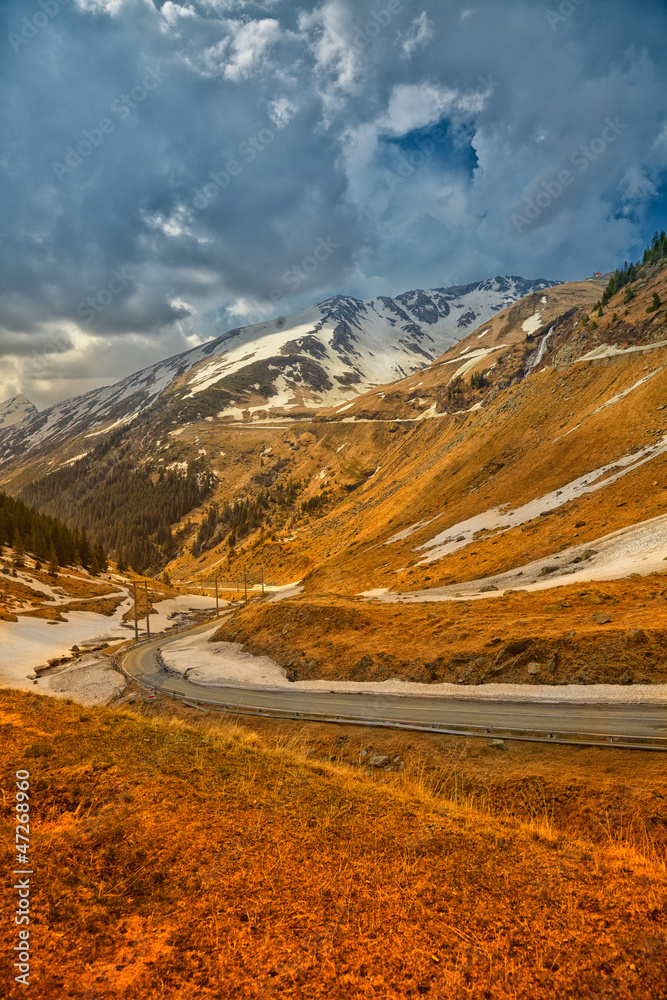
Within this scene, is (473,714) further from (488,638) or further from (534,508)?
(534,508)

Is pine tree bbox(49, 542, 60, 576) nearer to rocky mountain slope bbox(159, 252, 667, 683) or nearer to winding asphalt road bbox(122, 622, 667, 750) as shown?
rocky mountain slope bbox(159, 252, 667, 683)

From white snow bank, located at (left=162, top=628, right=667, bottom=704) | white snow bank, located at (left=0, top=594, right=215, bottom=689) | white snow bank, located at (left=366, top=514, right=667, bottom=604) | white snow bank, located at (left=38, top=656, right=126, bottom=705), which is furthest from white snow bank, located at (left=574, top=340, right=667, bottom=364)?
white snow bank, located at (left=0, top=594, right=215, bottom=689)

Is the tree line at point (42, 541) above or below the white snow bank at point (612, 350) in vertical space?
below

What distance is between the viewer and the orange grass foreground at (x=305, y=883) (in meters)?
4.56

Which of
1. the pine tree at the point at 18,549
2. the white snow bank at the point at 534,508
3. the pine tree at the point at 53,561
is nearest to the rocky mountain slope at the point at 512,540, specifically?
the white snow bank at the point at 534,508

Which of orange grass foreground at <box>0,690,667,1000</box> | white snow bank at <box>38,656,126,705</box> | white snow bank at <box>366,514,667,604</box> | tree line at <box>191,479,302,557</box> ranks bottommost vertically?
white snow bank at <box>38,656,126,705</box>

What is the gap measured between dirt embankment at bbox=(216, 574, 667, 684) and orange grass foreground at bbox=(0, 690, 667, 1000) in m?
8.35

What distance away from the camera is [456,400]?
435 ft

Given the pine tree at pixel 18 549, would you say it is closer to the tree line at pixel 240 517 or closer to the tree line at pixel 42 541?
the tree line at pixel 42 541

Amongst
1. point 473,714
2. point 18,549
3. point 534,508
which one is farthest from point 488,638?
point 18,549

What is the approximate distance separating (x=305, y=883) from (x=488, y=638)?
59.1ft

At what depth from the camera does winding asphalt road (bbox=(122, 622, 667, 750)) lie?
14.2 metres

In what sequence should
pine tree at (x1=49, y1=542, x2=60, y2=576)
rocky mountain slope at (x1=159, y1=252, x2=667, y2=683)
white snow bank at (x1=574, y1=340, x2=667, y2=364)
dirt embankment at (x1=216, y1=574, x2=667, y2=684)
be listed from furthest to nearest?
pine tree at (x1=49, y1=542, x2=60, y2=576)
white snow bank at (x1=574, y1=340, x2=667, y2=364)
rocky mountain slope at (x1=159, y1=252, x2=667, y2=683)
dirt embankment at (x1=216, y1=574, x2=667, y2=684)

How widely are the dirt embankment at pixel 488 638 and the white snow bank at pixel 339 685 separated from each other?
20.0 inches
